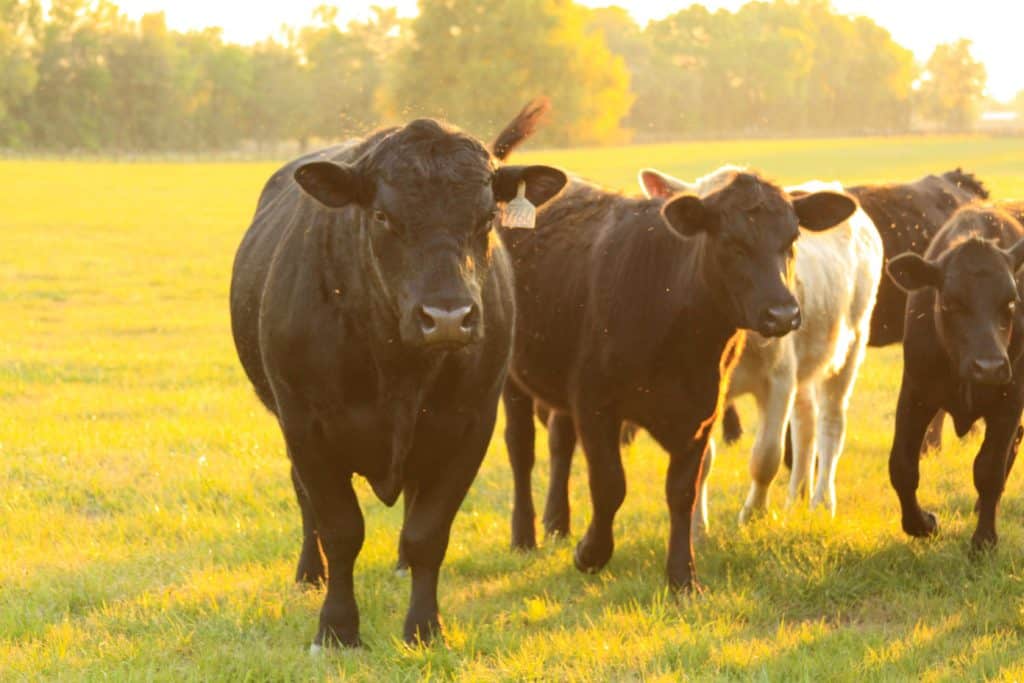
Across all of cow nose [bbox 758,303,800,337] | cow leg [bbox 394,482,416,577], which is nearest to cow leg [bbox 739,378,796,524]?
cow nose [bbox 758,303,800,337]

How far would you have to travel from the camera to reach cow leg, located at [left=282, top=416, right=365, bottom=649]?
5.23 meters

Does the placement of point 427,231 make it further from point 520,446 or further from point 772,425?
point 772,425

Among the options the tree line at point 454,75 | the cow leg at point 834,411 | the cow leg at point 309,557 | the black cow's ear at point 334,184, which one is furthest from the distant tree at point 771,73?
the black cow's ear at point 334,184

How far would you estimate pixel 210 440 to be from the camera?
9.30 metres

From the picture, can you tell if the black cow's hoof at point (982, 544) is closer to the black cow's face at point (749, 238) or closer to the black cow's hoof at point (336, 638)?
the black cow's face at point (749, 238)

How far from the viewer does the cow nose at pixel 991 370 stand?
5770mm

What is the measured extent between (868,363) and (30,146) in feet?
274

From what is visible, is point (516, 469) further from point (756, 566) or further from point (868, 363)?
point (868, 363)

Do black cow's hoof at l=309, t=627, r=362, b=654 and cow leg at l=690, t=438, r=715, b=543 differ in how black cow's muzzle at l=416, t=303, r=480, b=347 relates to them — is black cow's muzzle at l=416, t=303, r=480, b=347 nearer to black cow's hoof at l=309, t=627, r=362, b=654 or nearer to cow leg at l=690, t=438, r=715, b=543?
black cow's hoof at l=309, t=627, r=362, b=654

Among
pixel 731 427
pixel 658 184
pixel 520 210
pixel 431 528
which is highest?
pixel 520 210

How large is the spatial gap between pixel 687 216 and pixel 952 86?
467ft


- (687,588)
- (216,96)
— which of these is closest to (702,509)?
(687,588)

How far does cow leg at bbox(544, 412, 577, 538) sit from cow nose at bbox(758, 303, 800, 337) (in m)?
1.81

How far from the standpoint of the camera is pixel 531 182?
5141mm
